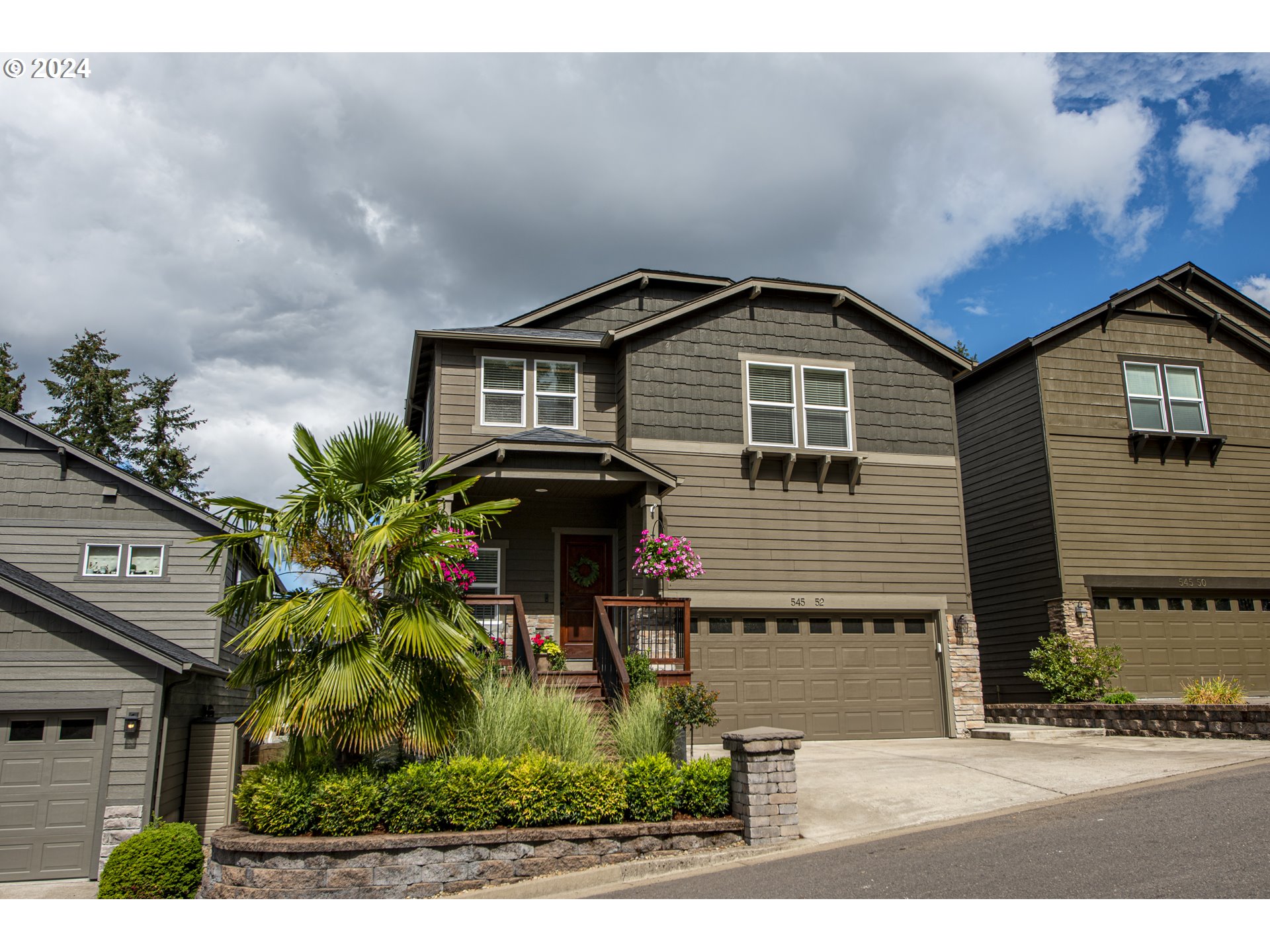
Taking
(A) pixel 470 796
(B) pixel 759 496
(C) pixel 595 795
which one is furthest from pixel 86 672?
(B) pixel 759 496

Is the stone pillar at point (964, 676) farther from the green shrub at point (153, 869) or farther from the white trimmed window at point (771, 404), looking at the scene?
the green shrub at point (153, 869)

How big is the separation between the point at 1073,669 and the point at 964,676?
73.8 inches

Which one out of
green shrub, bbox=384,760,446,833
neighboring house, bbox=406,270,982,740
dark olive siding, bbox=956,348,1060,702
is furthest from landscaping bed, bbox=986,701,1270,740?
green shrub, bbox=384,760,446,833

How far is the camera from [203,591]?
48.2ft

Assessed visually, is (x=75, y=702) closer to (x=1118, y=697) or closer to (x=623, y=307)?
(x=623, y=307)

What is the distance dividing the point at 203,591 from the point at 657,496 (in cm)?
749

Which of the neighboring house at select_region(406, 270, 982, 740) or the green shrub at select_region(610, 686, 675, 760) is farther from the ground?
the neighboring house at select_region(406, 270, 982, 740)

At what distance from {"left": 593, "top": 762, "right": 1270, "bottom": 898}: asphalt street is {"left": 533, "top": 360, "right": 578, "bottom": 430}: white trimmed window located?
872 cm

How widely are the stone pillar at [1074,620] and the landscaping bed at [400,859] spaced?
1089 centimetres

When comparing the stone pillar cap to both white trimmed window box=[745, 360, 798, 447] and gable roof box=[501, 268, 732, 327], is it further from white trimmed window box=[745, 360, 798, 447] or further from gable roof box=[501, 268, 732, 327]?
gable roof box=[501, 268, 732, 327]

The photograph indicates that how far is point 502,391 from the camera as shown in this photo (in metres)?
14.9

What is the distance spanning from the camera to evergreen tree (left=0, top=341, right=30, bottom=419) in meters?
30.2

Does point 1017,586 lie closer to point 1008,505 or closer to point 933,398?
point 1008,505

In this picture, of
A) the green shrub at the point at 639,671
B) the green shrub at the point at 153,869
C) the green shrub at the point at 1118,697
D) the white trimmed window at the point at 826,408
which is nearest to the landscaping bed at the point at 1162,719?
the green shrub at the point at 1118,697
